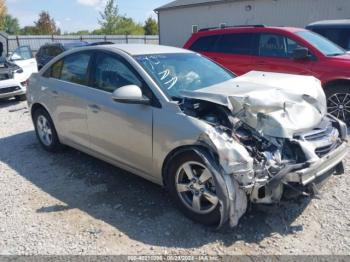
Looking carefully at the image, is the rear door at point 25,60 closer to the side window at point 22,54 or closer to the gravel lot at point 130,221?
the side window at point 22,54

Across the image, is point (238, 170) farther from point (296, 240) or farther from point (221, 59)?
point (221, 59)

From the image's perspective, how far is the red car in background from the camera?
19.2 ft

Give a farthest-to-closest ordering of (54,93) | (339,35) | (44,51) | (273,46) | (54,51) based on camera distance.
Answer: (44,51) → (54,51) → (339,35) → (273,46) → (54,93)

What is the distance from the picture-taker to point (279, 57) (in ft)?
21.1

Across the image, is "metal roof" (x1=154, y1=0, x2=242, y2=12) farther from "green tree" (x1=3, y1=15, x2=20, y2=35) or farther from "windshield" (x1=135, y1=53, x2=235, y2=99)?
"green tree" (x1=3, y1=15, x2=20, y2=35)

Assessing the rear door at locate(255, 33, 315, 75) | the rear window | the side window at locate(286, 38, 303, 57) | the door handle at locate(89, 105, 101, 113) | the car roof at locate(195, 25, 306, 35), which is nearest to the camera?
the door handle at locate(89, 105, 101, 113)

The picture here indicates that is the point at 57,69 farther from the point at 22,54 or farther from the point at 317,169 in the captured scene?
the point at 22,54

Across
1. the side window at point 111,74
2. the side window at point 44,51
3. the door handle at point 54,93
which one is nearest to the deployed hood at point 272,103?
the side window at point 111,74

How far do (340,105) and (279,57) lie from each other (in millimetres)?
1470

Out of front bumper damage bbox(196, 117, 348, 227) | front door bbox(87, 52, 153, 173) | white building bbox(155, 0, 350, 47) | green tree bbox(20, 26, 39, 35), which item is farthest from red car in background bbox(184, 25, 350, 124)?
green tree bbox(20, 26, 39, 35)

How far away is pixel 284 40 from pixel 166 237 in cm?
→ 501

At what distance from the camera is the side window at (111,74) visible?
11.8 ft

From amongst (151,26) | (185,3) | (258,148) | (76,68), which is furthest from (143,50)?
(151,26)

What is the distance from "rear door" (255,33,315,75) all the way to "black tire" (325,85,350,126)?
51 cm
